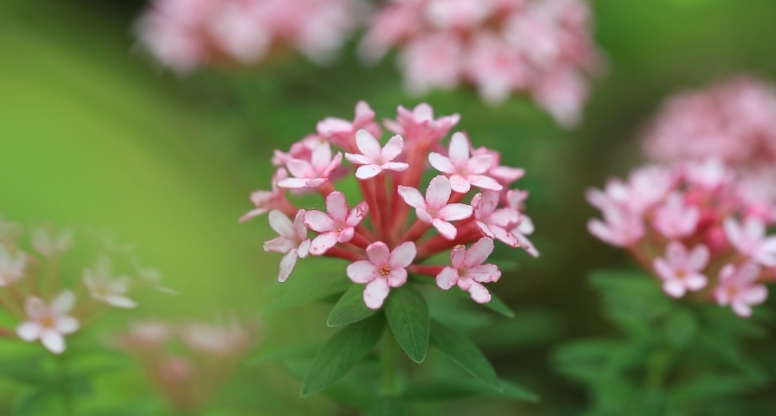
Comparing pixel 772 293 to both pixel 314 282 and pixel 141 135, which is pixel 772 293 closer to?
pixel 314 282

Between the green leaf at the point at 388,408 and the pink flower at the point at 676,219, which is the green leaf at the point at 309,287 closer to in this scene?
the green leaf at the point at 388,408

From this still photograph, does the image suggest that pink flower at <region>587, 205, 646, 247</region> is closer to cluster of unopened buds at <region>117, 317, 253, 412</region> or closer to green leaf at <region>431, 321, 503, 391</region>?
green leaf at <region>431, 321, 503, 391</region>

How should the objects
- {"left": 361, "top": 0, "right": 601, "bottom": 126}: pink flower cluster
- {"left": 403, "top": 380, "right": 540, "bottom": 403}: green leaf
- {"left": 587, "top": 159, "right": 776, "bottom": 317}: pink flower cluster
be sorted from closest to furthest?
{"left": 403, "top": 380, "right": 540, "bottom": 403}: green leaf → {"left": 587, "top": 159, "right": 776, "bottom": 317}: pink flower cluster → {"left": 361, "top": 0, "right": 601, "bottom": 126}: pink flower cluster

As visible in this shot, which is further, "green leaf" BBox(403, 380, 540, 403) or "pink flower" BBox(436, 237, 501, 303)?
"green leaf" BBox(403, 380, 540, 403)

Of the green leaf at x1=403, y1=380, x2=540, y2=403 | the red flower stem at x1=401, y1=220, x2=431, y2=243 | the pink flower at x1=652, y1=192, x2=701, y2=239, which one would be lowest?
the green leaf at x1=403, y1=380, x2=540, y2=403

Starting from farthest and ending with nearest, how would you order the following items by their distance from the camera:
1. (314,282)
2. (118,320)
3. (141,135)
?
(141,135), (118,320), (314,282)

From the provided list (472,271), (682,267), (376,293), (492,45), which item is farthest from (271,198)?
(492,45)

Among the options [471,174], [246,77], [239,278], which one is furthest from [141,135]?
[471,174]

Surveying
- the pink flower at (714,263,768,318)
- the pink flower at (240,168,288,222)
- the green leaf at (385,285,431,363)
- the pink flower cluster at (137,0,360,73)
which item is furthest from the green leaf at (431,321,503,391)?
the pink flower cluster at (137,0,360,73)
